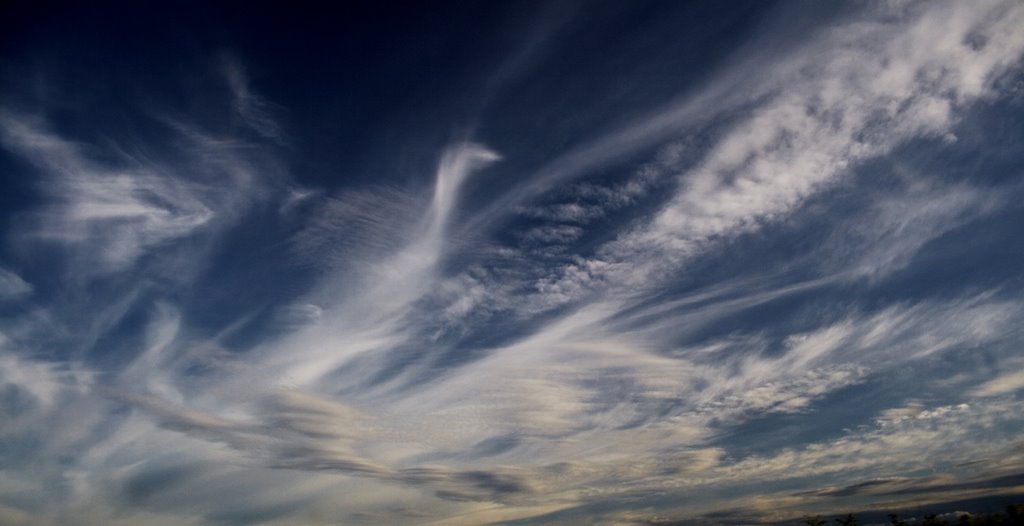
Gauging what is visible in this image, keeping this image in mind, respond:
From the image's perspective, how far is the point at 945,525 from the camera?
18138 cm

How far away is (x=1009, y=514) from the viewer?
186 m

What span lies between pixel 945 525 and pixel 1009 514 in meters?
28.2
